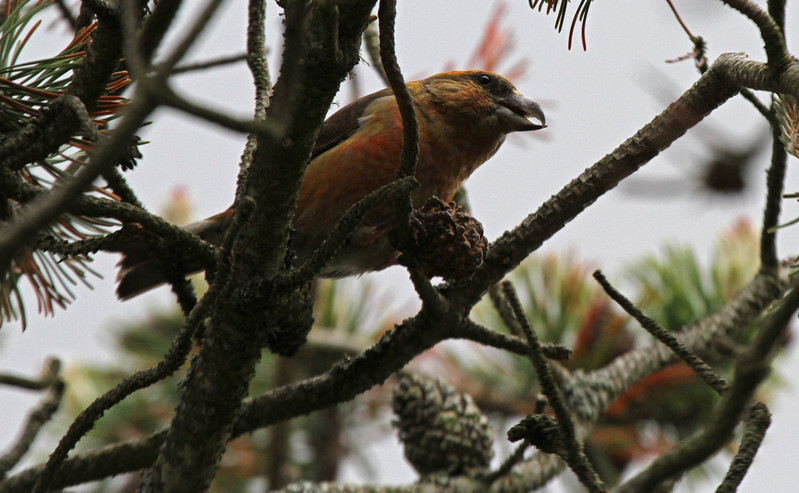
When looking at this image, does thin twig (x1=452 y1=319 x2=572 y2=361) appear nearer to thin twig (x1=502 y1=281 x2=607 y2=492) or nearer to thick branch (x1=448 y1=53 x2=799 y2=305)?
thick branch (x1=448 y1=53 x2=799 y2=305)

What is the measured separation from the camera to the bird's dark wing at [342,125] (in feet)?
11.7

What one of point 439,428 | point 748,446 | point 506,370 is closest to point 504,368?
point 506,370

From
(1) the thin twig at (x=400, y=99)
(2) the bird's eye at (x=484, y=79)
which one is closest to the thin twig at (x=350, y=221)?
(1) the thin twig at (x=400, y=99)

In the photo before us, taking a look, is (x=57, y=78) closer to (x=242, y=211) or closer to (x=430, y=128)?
(x=242, y=211)

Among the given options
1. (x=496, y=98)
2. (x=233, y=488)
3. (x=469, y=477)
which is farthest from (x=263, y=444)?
(x=496, y=98)

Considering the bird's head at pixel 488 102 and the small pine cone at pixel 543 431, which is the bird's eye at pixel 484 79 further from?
the small pine cone at pixel 543 431

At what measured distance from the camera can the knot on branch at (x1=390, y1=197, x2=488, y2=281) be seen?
2.20 metres

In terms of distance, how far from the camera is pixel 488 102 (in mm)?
3668

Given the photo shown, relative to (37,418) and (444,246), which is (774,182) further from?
(37,418)

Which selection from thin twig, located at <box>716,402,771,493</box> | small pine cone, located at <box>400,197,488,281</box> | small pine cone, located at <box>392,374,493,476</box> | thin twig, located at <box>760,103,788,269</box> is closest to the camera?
thin twig, located at <box>716,402,771,493</box>

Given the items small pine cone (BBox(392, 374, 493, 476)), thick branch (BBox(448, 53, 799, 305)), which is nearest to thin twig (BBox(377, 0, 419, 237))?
thick branch (BBox(448, 53, 799, 305))

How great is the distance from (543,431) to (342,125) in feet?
6.88

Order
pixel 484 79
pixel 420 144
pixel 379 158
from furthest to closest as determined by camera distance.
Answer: pixel 484 79, pixel 379 158, pixel 420 144

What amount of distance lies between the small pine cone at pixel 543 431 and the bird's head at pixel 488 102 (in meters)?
1.89
